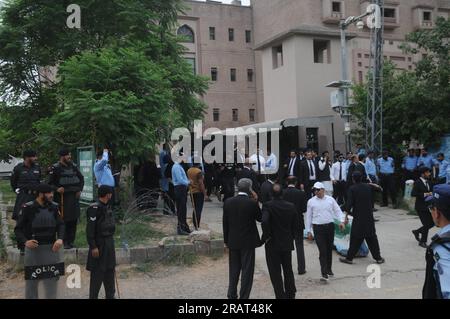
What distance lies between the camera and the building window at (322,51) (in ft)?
75.5

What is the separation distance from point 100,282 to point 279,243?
2.48 m

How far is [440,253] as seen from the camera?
10.1 feet

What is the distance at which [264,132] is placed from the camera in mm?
20875

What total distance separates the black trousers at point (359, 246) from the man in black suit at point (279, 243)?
2.43 m

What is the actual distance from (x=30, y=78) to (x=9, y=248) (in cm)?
1010

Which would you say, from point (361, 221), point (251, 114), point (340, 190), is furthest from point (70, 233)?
point (251, 114)

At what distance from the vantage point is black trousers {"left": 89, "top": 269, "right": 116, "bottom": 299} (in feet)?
20.2

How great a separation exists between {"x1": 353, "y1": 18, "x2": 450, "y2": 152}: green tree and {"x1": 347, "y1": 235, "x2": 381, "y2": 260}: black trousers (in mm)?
8615

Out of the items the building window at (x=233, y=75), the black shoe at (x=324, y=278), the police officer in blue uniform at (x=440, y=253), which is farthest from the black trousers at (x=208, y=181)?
the building window at (x=233, y=75)

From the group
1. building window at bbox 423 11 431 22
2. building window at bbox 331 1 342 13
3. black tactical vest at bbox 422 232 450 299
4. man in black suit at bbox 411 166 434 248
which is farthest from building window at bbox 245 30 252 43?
black tactical vest at bbox 422 232 450 299

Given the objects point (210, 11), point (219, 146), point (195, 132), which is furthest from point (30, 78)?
point (210, 11)

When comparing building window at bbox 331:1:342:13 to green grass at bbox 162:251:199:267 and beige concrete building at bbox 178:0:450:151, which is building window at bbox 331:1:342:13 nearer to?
beige concrete building at bbox 178:0:450:151
